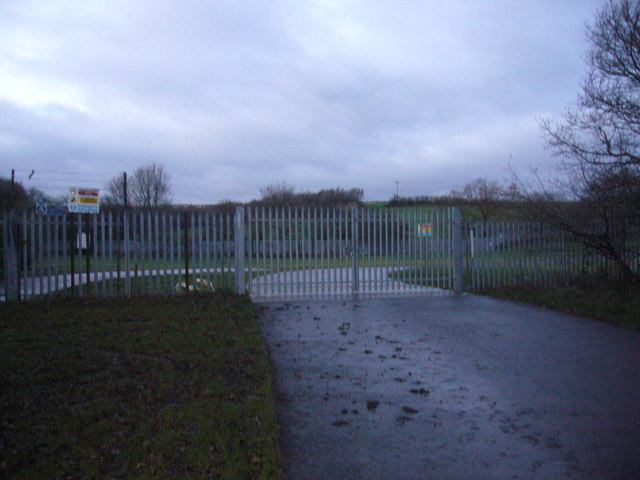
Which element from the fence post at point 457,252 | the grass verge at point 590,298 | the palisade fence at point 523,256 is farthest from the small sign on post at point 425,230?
the grass verge at point 590,298

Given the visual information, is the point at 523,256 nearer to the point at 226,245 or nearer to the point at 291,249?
the point at 291,249

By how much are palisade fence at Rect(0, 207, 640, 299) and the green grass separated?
9.72 feet

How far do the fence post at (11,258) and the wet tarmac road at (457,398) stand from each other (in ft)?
19.4

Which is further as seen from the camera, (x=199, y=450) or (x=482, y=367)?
(x=482, y=367)

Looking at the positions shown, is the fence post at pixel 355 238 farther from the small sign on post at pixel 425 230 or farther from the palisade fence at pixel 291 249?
the small sign on post at pixel 425 230

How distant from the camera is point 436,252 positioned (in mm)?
14531

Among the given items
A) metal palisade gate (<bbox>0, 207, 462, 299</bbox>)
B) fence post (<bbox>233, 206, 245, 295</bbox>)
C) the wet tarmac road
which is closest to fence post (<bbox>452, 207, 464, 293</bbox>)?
metal palisade gate (<bbox>0, 207, 462, 299</bbox>)

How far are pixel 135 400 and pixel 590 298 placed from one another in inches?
398

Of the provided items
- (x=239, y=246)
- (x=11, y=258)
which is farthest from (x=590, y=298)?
(x=11, y=258)

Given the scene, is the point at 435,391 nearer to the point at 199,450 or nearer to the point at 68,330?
the point at 199,450

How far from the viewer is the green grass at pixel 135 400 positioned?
13.6 ft

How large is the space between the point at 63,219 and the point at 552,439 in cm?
1099

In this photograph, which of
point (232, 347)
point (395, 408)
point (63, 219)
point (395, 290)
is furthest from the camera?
point (395, 290)

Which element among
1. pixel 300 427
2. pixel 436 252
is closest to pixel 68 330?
pixel 300 427
